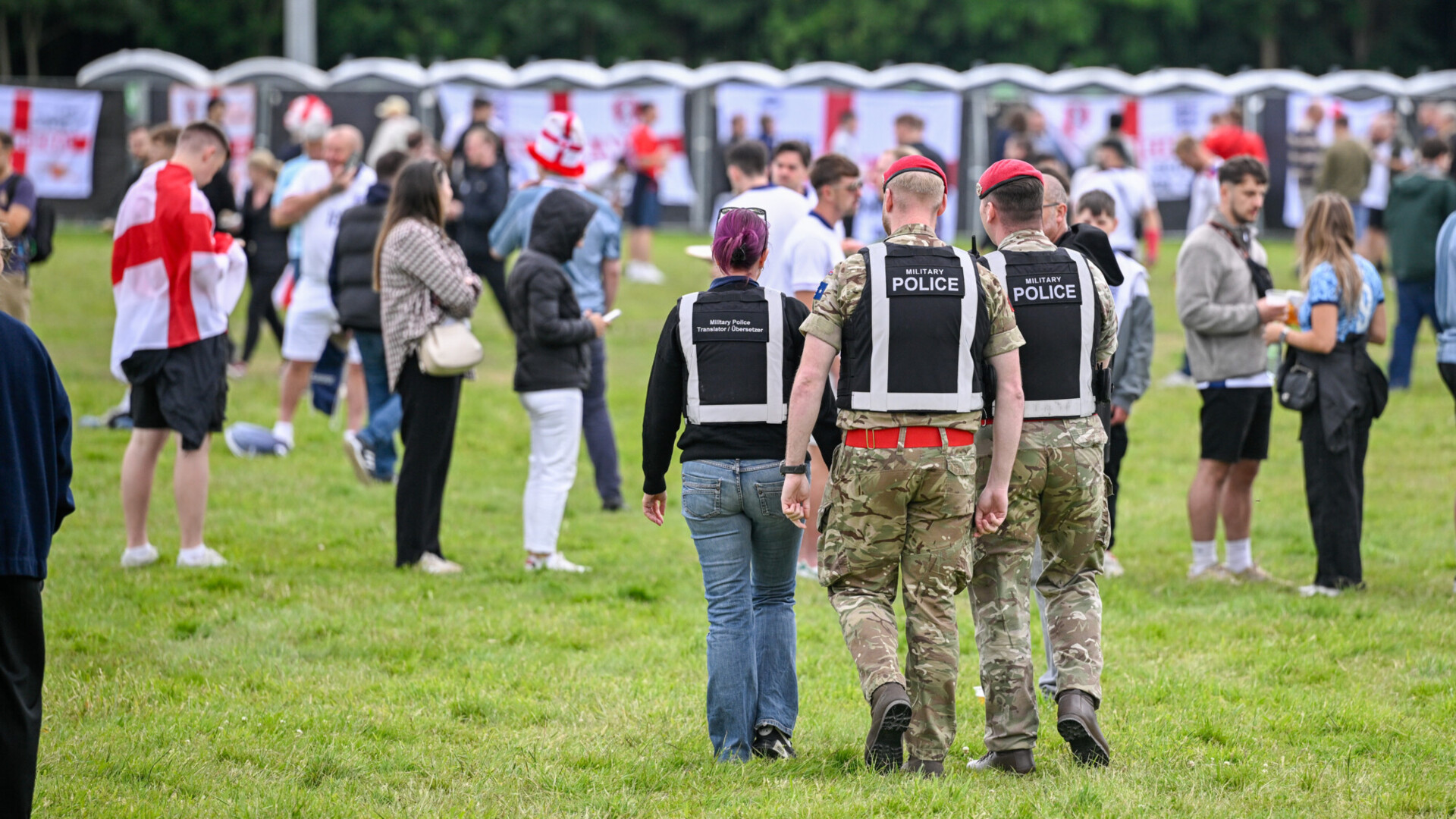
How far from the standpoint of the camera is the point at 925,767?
4523mm

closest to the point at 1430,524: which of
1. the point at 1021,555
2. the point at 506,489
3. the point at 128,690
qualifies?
the point at 1021,555

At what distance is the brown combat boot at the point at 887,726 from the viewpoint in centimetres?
437

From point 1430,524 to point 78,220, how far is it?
76.3 feet

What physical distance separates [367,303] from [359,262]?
0.32m

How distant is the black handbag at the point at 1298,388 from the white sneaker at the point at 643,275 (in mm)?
12259

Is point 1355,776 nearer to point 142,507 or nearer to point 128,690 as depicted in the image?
point 128,690

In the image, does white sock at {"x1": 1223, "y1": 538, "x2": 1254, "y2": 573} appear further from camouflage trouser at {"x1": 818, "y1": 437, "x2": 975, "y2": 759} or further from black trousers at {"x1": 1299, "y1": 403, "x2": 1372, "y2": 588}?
camouflage trouser at {"x1": 818, "y1": 437, "x2": 975, "y2": 759}

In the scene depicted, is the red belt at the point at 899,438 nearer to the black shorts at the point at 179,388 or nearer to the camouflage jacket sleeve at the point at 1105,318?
the camouflage jacket sleeve at the point at 1105,318

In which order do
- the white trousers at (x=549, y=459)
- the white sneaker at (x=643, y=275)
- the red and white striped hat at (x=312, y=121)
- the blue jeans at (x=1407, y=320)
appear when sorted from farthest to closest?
the white sneaker at (x=643, y=275)
the blue jeans at (x=1407, y=320)
the red and white striped hat at (x=312, y=121)
the white trousers at (x=549, y=459)

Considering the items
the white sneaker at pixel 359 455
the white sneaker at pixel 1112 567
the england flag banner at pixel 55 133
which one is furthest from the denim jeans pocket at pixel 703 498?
the england flag banner at pixel 55 133

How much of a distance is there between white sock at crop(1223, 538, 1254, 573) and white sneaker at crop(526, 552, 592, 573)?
11.2ft

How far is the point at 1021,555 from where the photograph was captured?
469 cm

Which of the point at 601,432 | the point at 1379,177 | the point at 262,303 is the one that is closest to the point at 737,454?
the point at 601,432

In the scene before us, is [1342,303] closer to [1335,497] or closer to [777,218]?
[1335,497]
